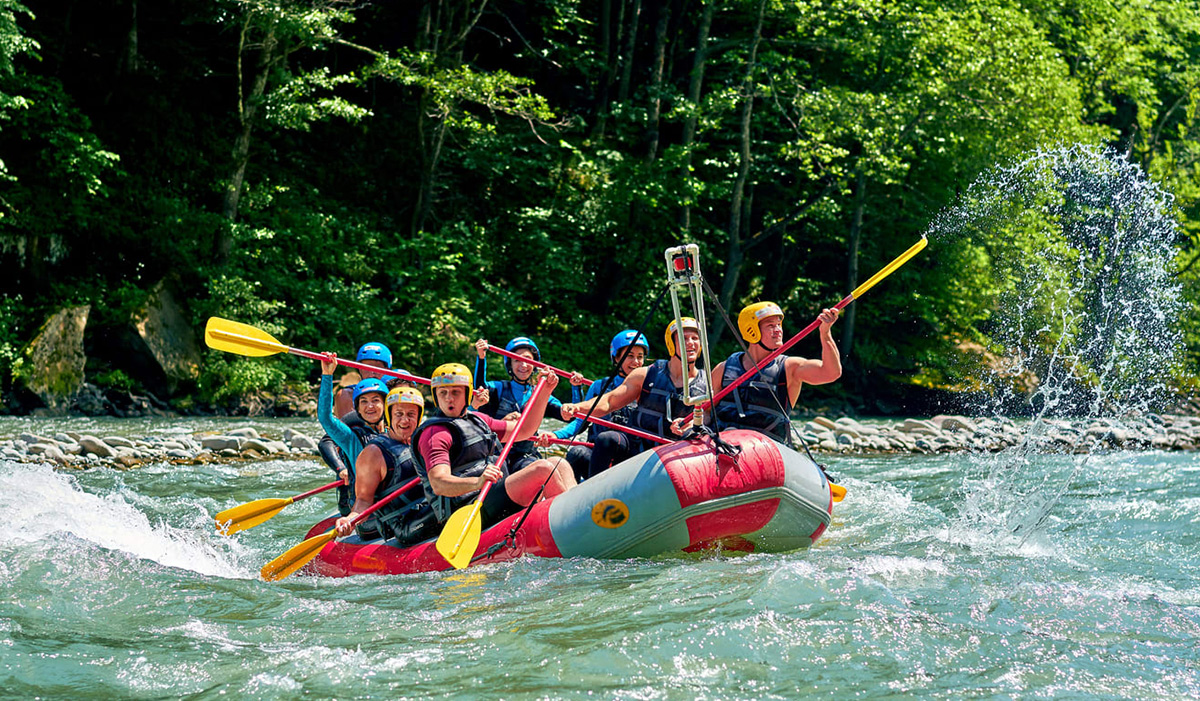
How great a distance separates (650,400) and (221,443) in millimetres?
6390

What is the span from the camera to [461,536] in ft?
17.4

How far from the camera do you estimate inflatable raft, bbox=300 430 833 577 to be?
5137 millimetres

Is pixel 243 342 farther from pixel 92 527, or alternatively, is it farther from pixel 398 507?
pixel 398 507

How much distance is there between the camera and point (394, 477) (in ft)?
20.1

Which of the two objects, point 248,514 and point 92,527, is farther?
point 248,514

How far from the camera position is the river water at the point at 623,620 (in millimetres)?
3504

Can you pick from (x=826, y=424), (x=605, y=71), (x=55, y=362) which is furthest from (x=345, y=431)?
(x=605, y=71)

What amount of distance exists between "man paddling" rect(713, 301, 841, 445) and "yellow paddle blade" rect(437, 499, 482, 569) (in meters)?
1.61

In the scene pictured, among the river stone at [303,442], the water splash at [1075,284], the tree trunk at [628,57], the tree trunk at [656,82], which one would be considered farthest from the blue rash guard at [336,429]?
the tree trunk at [628,57]

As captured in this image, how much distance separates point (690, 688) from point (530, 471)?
2.45 meters

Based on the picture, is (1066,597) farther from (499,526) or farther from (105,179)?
(105,179)

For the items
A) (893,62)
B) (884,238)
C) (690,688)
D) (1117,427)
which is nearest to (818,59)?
(893,62)

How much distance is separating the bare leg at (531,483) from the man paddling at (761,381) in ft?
3.50

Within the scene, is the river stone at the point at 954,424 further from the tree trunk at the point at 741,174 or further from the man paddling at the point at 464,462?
the man paddling at the point at 464,462
